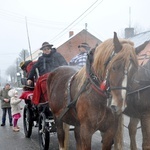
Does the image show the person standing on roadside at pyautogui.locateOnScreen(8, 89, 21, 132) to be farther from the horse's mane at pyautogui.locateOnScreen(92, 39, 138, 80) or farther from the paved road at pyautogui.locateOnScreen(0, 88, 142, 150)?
the horse's mane at pyautogui.locateOnScreen(92, 39, 138, 80)

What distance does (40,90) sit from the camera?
5750 mm

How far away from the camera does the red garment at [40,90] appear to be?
5.66m

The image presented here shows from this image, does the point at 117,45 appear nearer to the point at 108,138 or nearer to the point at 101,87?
the point at 101,87

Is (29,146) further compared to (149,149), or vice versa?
(29,146)

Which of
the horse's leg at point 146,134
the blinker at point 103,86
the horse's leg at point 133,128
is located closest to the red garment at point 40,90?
the horse's leg at point 133,128

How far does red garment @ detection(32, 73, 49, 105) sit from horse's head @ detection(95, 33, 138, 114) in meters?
2.65

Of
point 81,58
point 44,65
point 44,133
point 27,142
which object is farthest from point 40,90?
point 27,142

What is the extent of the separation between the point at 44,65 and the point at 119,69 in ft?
10.3

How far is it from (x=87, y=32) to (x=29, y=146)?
37.6 m

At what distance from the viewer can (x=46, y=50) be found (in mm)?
5859

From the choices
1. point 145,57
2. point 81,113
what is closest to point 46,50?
point 145,57

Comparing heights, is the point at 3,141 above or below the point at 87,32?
below

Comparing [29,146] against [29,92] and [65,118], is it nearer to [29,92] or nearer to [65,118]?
[29,92]

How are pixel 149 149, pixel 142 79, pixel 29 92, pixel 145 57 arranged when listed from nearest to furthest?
pixel 149 149 < pixel 142 79 < pixel 145 57 < pixel 29 92
